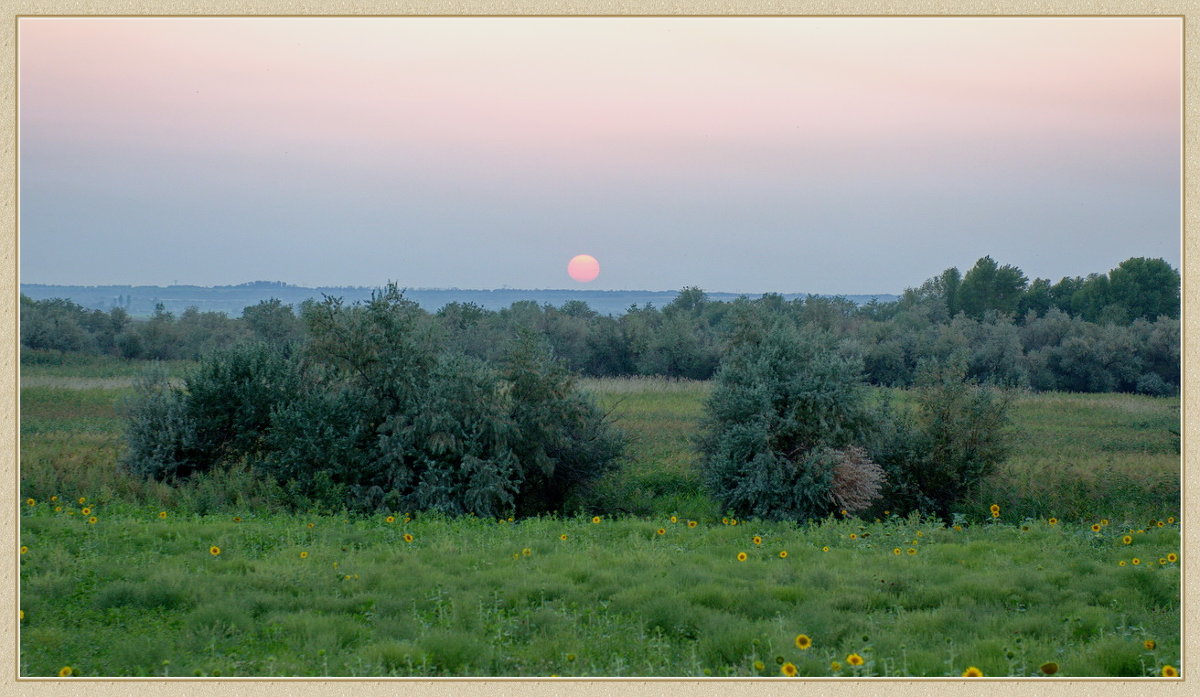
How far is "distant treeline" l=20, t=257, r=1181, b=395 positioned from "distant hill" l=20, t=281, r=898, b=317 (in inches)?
132

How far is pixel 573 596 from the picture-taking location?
236 inches

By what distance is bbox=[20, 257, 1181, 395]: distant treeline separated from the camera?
27.0m

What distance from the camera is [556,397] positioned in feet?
39.6

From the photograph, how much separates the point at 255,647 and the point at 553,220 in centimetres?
905

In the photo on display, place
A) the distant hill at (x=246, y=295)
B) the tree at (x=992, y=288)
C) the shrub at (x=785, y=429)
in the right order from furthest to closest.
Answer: the tree at (x=992, y=288) → the distant hill at (x=246, y=295) → the shrub at (x=785, y=429)

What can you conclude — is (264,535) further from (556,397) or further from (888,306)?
(888,306)

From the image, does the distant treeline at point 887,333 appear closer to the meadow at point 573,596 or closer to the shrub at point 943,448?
the shrub at point 943,448

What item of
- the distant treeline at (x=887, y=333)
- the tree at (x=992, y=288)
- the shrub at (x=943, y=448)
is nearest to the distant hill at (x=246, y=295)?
the distant treeline at (x=887, y=333)

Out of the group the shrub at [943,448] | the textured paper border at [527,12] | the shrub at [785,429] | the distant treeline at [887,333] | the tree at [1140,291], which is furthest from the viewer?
the tree at [1140,291]

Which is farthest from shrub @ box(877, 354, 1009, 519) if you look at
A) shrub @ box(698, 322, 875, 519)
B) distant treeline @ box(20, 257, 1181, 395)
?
distant treeline @ box(20, 257, 1181, 395)

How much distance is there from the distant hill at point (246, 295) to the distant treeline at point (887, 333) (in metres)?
3.34

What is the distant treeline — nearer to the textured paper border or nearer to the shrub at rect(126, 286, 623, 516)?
the shrub at rect(126, 286, 623, 516)

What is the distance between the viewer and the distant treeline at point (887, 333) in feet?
88.5

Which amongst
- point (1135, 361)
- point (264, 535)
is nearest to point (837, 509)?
point (264, 535)
